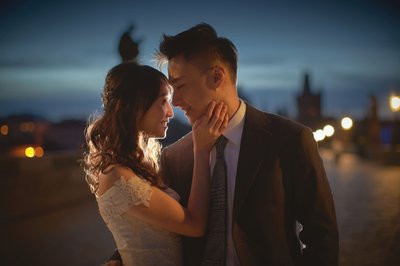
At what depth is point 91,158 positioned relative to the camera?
2926 mm

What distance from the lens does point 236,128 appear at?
279 cm

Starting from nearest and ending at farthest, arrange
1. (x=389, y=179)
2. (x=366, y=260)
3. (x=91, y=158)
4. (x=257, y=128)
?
(x=257, y=128) < (x=91, y=158) < (x=366, y=260) < (x=389, y=179)

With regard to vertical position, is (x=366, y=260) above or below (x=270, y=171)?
below

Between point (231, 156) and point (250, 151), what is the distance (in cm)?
14

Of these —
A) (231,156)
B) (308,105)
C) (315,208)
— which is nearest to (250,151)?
(231,156)

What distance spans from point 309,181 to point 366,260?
4.67 metres

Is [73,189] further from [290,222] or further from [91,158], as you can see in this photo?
[290,222]

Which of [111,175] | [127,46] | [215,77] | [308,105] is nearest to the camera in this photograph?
[111,175]

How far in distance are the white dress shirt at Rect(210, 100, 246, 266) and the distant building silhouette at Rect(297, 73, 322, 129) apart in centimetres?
9567

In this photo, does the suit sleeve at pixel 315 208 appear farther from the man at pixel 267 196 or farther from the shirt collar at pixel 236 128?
the shirt collar at pixel 236 128

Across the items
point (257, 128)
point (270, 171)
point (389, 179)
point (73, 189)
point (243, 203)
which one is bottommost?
point (389, 179)

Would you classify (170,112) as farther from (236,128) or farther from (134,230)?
(134,230)

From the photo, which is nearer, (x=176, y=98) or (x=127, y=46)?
(x=176, y=98)

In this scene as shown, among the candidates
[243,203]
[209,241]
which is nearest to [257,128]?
[243,203]
